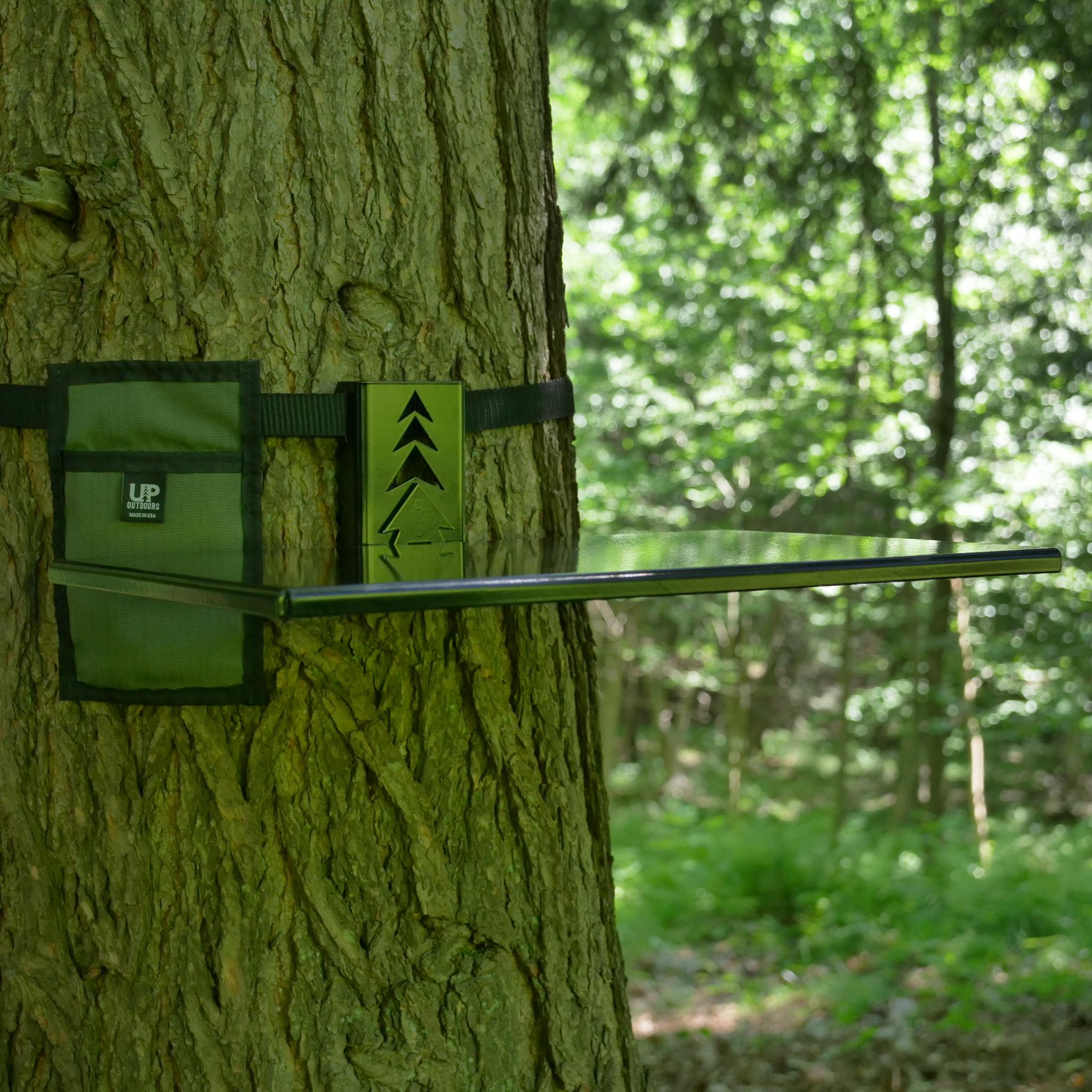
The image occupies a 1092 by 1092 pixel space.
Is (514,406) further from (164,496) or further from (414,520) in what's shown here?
(164,496)

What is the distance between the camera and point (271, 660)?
4.07 ft

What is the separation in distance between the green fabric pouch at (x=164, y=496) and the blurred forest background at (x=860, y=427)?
3.37 metres

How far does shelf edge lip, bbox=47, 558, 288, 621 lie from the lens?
81 cm

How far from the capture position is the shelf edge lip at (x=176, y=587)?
2.64 ft

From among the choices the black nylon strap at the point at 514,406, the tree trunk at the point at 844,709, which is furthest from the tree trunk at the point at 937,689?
the black nylon strap at the point at 514,406

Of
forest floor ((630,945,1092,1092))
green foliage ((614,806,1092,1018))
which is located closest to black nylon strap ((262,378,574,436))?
forest floor ((630,945,1092,1092))

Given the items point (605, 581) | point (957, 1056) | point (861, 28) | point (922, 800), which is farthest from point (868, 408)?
point (605, 581)

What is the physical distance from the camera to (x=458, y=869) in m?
1.32

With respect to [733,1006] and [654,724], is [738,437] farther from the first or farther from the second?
[654,724]

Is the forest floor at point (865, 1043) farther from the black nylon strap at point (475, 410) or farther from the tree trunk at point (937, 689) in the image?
the tree trunk at point (937, 689)

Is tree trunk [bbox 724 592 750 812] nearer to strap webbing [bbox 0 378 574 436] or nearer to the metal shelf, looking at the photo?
strap webbing [bbox 0 378 574 436]

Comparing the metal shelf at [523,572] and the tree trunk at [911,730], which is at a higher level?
the metal shelf at [523,572]

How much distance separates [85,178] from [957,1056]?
4001 mm

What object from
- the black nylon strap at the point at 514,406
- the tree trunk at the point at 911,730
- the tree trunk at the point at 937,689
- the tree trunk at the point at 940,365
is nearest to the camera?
the black nylon strap at the point at 514,406
